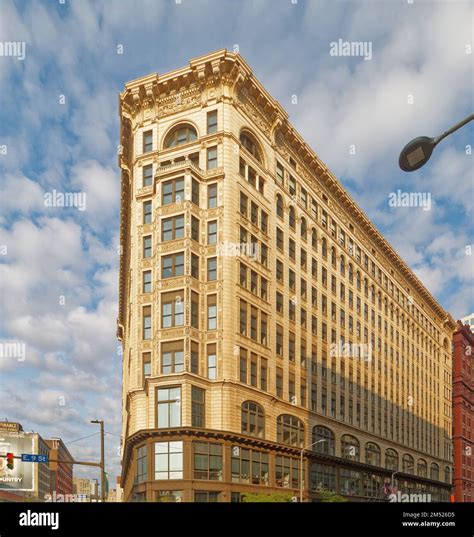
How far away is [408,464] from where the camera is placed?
90.1m

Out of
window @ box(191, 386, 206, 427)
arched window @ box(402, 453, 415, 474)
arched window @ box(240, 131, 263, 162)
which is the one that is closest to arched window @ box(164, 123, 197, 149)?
arched window @ box(240, 131, 263, 162)

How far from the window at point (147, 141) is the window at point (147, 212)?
5.54m

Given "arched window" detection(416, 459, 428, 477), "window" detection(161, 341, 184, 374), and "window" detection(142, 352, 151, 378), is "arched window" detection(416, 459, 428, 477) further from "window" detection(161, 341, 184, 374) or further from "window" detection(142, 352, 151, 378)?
"window" detection(161, 341, 184, 374)

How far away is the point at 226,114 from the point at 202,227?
34.6ft

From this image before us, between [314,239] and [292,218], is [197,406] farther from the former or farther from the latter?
[314,239]

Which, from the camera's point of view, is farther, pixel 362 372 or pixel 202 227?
pixel 362 372

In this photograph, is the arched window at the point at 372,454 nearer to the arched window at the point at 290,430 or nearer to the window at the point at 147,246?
the arched window at the point at 290,430

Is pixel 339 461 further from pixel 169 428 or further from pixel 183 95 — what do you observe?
pixel 183 95

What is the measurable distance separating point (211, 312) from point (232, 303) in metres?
1.94

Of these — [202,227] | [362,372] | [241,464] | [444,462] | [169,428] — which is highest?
[202,227]

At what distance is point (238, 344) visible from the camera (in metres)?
51.0

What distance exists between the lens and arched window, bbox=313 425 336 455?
6244 centimetres
